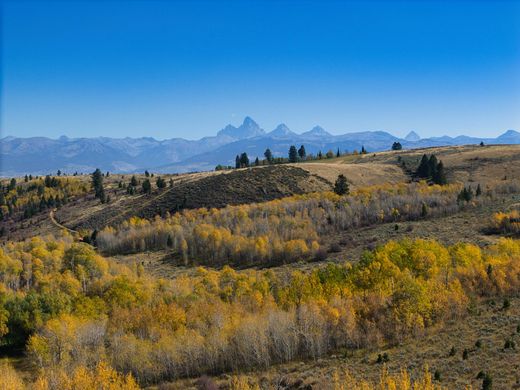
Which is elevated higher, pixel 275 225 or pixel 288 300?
pixel 275 225

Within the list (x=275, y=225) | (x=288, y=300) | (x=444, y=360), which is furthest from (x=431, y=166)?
(x=444, y=360)

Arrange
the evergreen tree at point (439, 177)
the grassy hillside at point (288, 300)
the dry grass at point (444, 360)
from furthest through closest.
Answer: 1. the evergreen tree at point (439, 177)
2. the grassy hillside at point (288, 300)
3. the dry grass at point (444, 360)

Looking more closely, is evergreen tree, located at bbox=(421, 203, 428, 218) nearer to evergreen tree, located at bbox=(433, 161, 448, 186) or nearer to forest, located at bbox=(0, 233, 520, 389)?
forest, located at bbox=(0, 233, 520, 389)

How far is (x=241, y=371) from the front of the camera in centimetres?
4869

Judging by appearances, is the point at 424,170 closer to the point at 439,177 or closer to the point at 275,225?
the point at 439,177

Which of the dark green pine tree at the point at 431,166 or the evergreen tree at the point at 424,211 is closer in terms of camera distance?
the evergreen tree at the point at 424,211

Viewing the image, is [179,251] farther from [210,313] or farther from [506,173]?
[506,173]

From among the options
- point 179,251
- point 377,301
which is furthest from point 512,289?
point 179,251

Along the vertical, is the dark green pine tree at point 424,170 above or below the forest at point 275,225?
above

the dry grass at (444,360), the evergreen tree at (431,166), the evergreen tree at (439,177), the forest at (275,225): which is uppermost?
the evergreen tree at (431,166)

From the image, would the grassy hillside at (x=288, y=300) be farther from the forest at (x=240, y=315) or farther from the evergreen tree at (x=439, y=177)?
the evergreen tree at (x=439, y=177)

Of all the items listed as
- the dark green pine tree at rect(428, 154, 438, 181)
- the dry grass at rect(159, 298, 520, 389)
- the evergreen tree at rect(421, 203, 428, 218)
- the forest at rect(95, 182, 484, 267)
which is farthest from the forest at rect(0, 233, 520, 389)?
the dark green pine tree at rect(428, 154, 438, 181)

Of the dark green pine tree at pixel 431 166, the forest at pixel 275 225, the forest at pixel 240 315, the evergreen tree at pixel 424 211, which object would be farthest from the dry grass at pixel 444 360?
the dark green pine tree at pixel 431 166

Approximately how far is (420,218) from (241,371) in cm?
8528
